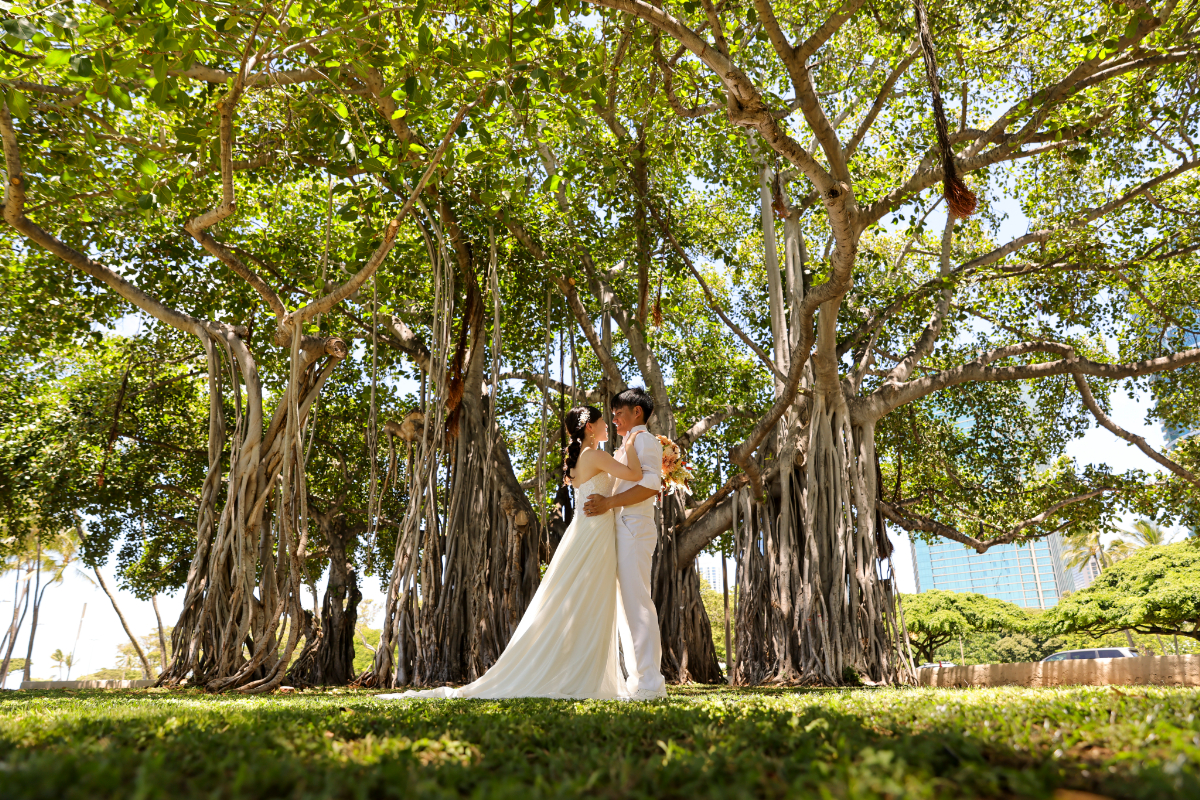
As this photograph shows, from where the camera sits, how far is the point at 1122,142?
539 centimetres

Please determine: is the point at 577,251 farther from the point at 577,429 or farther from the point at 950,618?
the point at 950,618

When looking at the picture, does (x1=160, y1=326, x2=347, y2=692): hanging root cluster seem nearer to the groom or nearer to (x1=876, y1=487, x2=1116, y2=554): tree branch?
the groom

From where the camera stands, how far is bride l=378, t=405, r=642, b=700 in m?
2.79

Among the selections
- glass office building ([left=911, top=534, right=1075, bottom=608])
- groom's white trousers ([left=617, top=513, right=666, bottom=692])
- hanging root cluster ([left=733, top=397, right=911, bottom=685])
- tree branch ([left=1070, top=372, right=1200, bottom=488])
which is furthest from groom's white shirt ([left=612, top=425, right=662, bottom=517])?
glass office building ([left=911, top=534, right=1075, bottom=608])

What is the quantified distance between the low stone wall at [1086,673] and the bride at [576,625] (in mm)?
2156

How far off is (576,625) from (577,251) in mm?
3053

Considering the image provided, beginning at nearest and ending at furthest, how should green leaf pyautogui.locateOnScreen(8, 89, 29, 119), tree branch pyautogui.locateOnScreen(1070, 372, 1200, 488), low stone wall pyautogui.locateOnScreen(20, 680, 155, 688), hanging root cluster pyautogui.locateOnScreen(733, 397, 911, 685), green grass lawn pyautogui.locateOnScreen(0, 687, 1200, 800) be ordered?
green grass lawn pyautogui.locateOnScreen(0, 687, 1200, 800) < green leaf pyautogui.locateOnScreen(8, 89, 29, 119) < hanging root cluster pyautogui.locateOnScreen(733, 397, 911, 685) < tree branch pyautogui.locateOnScreen(1070, 372, 1200, 488) < low stone wall pyautogui.locateOnScreen(20, 680, 155, 688)

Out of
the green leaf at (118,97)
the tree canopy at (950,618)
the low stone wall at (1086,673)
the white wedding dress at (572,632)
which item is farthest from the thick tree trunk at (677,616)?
the tree canopy at (950,618)

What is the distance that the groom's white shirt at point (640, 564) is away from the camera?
2.74m

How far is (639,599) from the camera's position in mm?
2873

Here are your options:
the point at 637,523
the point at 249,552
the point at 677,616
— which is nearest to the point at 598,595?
the point at 637,523

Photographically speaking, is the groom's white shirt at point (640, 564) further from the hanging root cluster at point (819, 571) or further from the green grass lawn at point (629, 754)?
the hanging root cluster at point (819, 571)

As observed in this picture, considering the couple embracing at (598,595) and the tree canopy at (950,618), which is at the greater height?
the couple embracing at (598,595)

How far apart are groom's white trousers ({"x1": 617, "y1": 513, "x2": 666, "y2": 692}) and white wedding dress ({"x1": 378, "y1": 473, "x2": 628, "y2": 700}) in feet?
0.25
